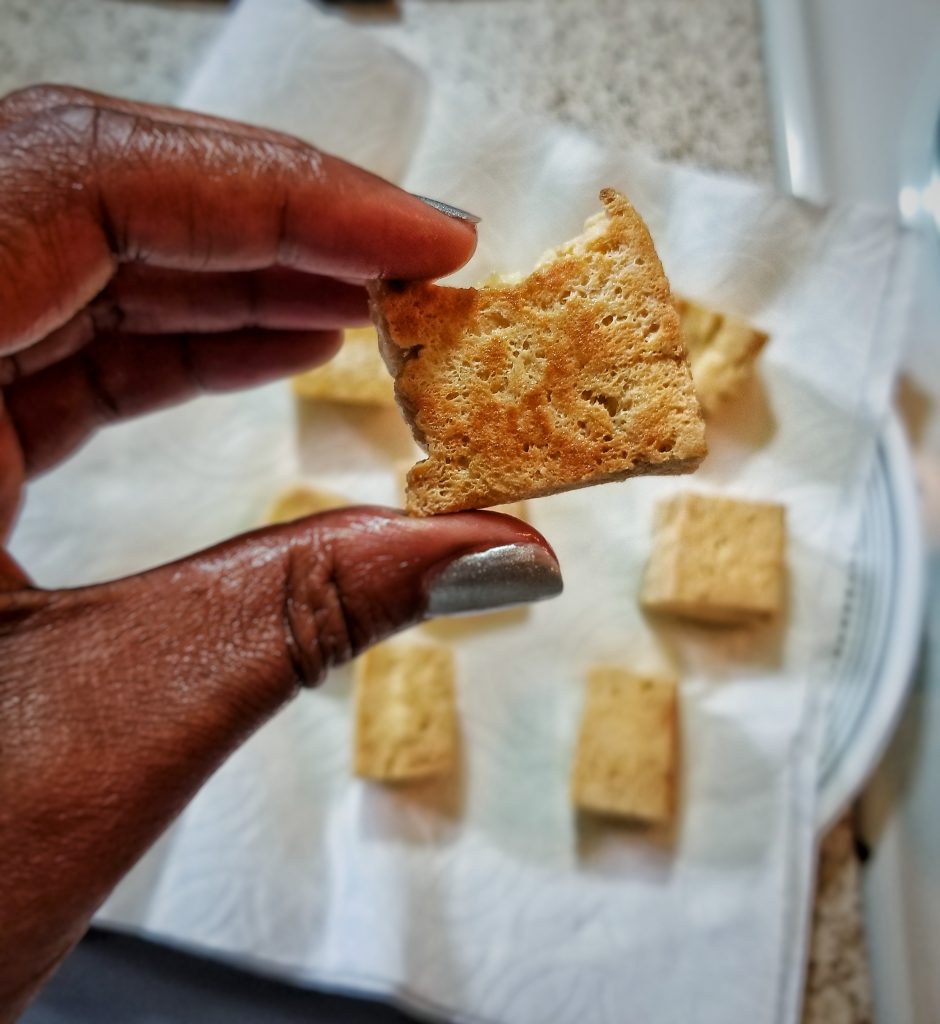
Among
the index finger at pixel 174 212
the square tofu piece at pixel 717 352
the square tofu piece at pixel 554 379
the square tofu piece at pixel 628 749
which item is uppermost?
the square tofu piece at pixel 717 352

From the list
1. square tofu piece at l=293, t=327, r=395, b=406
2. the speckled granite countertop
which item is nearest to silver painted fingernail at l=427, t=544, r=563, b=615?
square tofu piece at l=293, t=327, r=395, b=406

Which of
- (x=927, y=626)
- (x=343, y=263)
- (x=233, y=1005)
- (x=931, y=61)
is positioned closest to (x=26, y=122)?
(x=343, y=263)

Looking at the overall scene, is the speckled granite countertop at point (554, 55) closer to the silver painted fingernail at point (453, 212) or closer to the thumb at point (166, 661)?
the silver painted fingernail at point (453, 212)

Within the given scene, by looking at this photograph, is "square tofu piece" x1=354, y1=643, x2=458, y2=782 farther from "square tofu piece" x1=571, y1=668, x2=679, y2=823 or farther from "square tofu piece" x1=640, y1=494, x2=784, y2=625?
"square tofu piece" x1=640, y1=494, x2=784, y2=625

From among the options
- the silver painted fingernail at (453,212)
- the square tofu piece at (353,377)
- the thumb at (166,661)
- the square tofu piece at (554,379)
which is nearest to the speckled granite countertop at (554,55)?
the square tofu piece at (353,377)

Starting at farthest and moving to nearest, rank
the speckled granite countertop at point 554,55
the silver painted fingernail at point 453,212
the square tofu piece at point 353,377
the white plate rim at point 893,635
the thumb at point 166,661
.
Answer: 1. the speckled granite countertop at point 554,55
2. the square tofu piece at point 353,377
3. the white plate rim at point 893,635
4. the silver painted fingernail at point 453,212
5. the thumb at point 166,661
